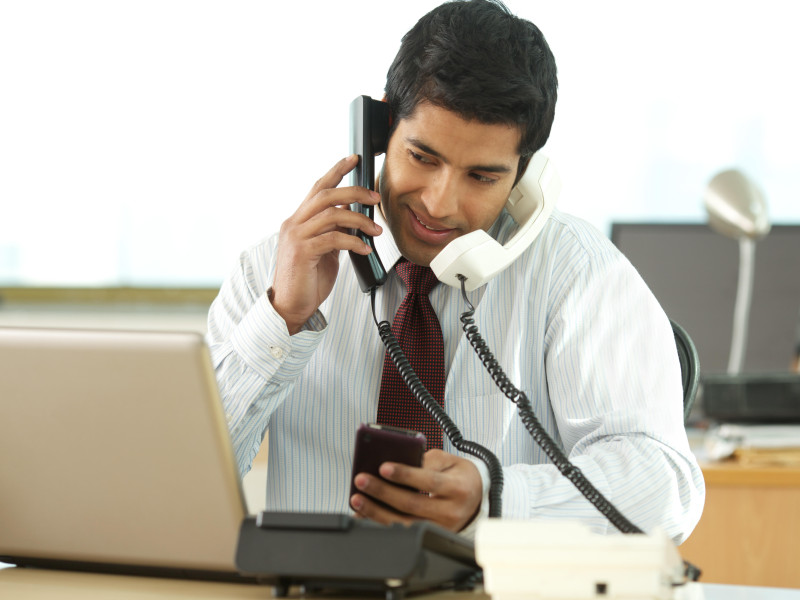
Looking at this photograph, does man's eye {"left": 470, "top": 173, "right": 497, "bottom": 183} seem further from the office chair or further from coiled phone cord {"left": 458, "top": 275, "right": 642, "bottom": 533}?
the office chair

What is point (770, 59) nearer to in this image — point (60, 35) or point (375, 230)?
point (375, 230)

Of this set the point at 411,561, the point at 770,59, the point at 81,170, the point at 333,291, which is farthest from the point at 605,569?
the point at 81,170

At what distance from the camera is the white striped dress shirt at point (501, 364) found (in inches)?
49.7

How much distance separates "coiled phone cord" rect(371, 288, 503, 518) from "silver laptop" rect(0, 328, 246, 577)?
1.01ft

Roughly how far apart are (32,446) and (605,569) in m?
0.53

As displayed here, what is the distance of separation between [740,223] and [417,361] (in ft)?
3.82

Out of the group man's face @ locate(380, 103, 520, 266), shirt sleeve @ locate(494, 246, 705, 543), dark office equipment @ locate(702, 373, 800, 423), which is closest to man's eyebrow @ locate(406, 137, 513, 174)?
man's face @ locate(380, 103, 520, 266)

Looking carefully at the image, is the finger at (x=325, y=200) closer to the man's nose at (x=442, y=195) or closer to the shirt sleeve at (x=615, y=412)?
the man's nose at (x=442, y=195)

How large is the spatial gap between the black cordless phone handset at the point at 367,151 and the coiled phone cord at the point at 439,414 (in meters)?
0.03

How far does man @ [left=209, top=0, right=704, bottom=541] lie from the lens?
4.19 ft

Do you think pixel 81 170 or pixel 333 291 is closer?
pixel 333 291

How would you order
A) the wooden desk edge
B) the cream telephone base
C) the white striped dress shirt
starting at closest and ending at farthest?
the cream telephone base < the white striped dress shirt < the wooden desk edge

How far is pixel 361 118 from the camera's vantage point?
143 centimetres

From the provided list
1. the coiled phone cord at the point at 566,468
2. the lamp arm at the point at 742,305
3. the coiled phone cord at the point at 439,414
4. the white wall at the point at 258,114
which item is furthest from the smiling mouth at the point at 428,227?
the white wall at the point at 258,114
